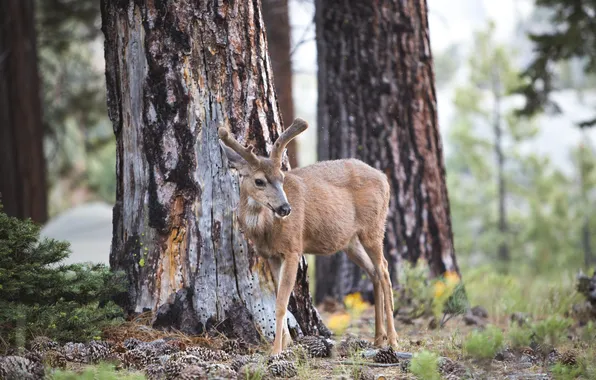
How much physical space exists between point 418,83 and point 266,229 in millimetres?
3846

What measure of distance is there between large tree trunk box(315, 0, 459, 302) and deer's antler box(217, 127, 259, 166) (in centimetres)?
346

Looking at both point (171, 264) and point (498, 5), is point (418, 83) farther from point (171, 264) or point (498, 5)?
point (498, 5)

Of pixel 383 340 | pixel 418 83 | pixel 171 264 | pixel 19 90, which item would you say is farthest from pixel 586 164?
pixel 171 264

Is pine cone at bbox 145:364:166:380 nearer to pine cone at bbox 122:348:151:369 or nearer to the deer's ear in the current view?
pine cone at bbox 122:348:151:369

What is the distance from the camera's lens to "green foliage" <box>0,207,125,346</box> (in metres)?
5.41

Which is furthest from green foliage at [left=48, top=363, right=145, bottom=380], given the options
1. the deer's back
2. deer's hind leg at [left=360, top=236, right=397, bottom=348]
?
deer's hind leg at [left=360, top=236, right=397, bottom=348]

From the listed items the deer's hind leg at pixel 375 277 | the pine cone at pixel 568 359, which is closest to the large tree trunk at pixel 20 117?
the deer's hind leg at pixel 375 277

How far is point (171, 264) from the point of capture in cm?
605

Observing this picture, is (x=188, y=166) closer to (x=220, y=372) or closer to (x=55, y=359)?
(x=55, y=359)

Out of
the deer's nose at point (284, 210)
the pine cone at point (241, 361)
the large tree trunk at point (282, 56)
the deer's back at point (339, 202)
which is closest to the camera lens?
the pine cone at point (241, 361)

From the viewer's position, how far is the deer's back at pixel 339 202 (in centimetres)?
634

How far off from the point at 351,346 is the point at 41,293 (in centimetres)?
228

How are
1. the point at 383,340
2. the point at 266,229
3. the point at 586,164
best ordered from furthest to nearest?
1. the point at 586,164
2. the point at 383,340
3. the point at 266,229

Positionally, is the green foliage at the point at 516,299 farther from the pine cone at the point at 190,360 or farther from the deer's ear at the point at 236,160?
the pine cone at the point at 190,360
